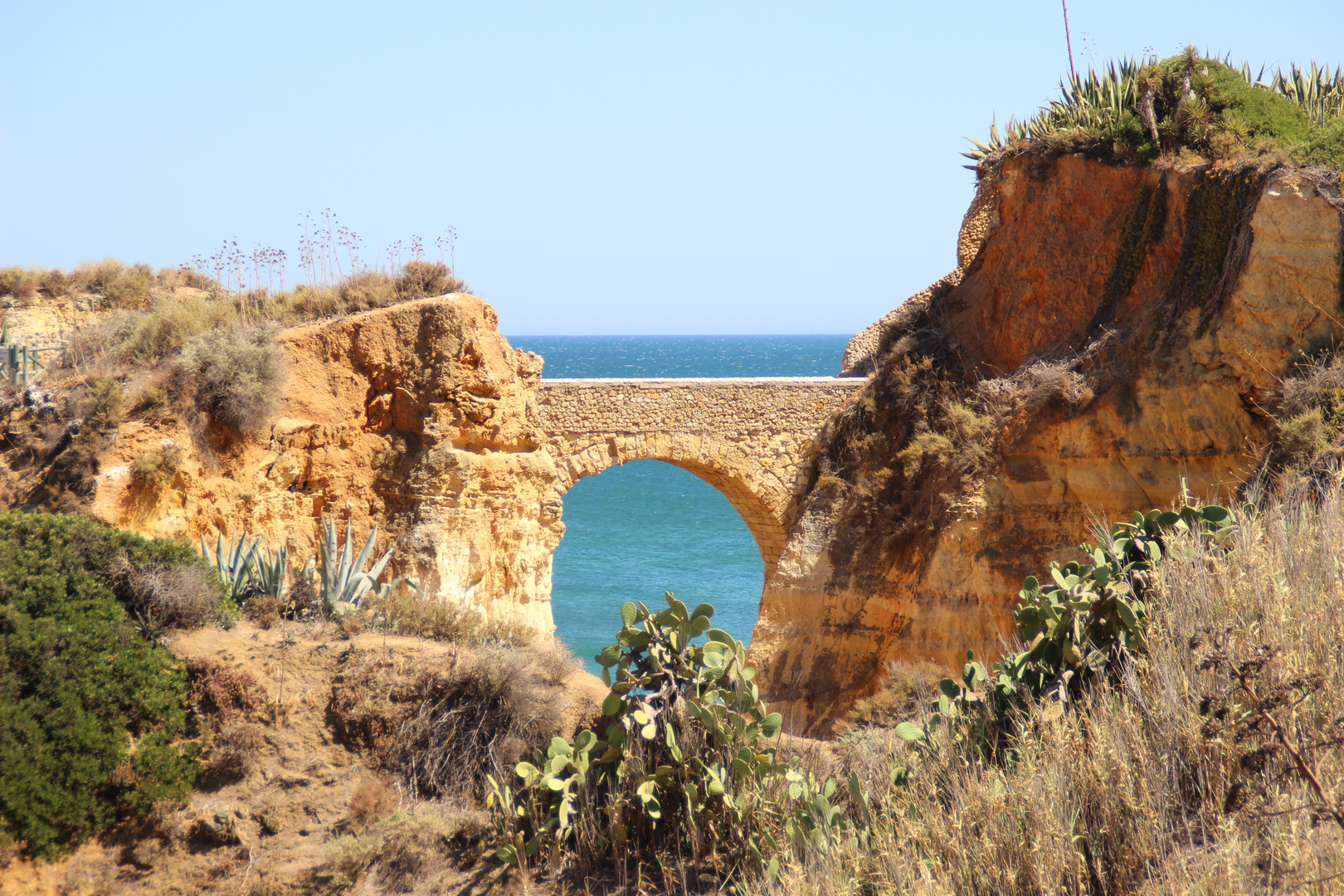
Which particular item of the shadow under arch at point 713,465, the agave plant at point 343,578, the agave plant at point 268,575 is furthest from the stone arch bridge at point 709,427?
the agave plant at point 268,575

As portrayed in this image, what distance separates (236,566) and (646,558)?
22663mm

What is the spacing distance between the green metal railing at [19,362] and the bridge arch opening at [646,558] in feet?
36.4

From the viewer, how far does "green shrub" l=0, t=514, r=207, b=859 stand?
6328mm

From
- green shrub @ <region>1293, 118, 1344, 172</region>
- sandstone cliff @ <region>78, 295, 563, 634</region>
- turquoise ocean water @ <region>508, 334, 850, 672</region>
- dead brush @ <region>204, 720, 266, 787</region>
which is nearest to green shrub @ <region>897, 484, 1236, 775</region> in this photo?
dead brush @ <region>204, 720, 266, 787</region>

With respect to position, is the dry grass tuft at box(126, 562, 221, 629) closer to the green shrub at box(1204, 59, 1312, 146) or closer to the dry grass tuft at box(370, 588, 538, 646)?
the dry grass tuft at box(370, 588, 538, 646)

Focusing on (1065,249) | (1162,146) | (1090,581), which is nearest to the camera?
(1090,581)

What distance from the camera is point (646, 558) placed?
102 ft

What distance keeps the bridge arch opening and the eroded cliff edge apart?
24.5 feet

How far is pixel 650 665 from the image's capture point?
6340mm

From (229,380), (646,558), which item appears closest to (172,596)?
(229,380)

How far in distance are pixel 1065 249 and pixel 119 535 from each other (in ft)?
35.7

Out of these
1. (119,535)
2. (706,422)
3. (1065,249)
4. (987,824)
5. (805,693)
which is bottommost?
(805,693)

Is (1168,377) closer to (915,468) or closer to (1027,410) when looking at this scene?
(1027,410)

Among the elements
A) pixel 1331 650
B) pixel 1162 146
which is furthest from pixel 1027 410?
pixel 1331 650
